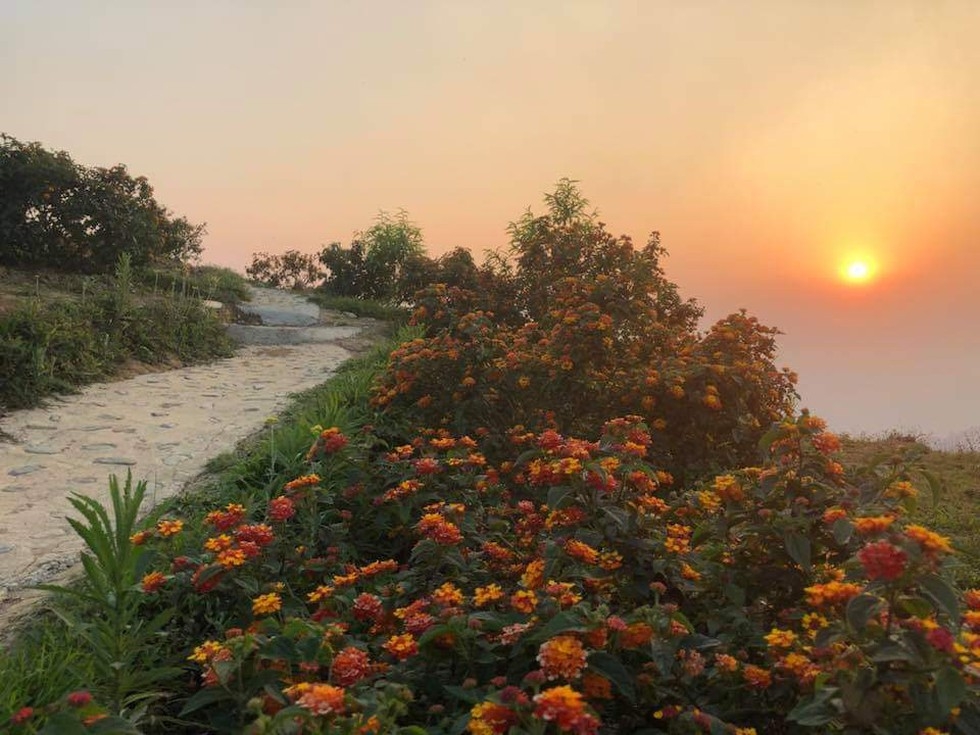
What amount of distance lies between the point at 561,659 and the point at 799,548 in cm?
88

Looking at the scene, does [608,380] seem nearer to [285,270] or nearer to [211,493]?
[211,493]

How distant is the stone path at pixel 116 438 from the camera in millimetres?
3707

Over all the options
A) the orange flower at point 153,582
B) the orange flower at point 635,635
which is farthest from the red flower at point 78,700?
the orange flower at point 635,635

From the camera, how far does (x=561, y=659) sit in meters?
1.73

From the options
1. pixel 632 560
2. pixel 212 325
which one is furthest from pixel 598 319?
pixel 212 325

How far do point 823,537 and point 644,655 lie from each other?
697mm

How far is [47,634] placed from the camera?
2746 mm

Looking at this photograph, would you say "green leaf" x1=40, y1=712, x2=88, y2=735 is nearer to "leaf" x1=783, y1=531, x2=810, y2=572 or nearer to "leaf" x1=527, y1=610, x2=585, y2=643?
"leaf" x1=527, y1=610, x2=585, y2=643

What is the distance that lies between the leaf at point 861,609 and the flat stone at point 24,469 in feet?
15.3

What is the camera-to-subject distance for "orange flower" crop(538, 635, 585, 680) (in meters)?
1.73

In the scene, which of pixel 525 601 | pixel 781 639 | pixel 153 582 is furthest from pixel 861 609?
pixel 153 582

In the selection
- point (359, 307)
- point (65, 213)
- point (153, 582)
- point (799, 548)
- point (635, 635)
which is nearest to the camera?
point (635, 635)

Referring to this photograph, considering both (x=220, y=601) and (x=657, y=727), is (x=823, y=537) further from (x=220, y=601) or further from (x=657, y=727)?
(x=220, y=601)

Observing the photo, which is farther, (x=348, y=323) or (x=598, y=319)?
(x=348, y=323)
